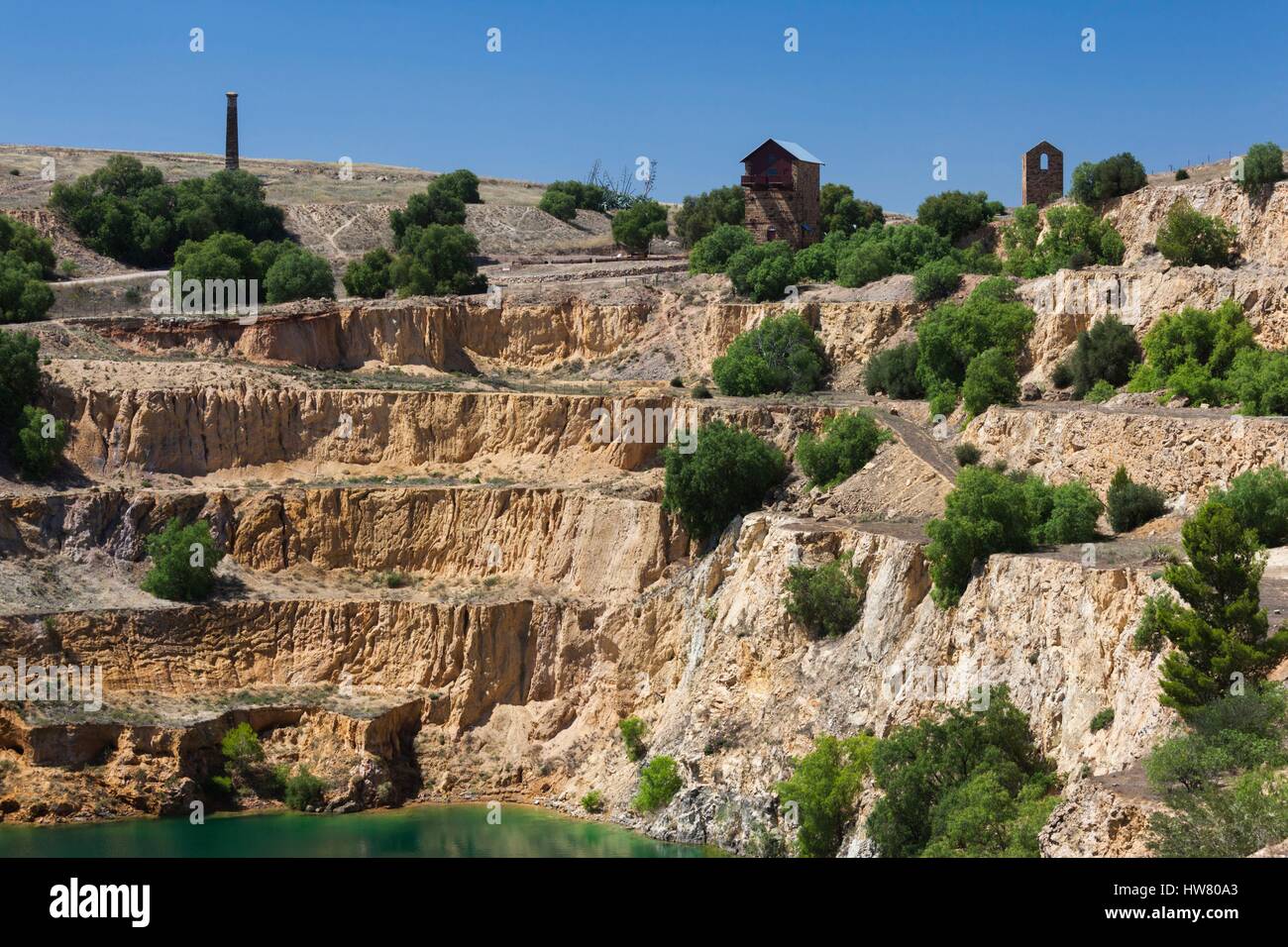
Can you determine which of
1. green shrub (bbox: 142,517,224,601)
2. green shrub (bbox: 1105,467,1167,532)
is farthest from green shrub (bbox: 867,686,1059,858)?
green shrub (bbox: 142,517,224,601)

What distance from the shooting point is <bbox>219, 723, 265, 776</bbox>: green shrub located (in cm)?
4928

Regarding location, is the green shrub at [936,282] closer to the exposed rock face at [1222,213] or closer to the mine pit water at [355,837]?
the exposed rock face at [1222,213]

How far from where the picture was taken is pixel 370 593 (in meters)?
54.5

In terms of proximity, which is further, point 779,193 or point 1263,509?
point 779,193

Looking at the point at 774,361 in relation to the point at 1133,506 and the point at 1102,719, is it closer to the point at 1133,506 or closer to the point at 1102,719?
the point at 1133,506

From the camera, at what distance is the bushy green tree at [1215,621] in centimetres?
3153

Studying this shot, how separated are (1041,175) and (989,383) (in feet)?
60.4

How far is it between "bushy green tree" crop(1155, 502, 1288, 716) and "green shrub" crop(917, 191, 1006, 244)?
39.8 metres

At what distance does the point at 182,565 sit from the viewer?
5297 cm

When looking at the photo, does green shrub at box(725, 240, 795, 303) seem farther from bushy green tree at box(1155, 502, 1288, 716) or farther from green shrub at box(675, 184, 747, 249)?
bushy green tree at box(1155, 502, 1288, 716)

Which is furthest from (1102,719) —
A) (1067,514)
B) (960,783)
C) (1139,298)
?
(1139,298)

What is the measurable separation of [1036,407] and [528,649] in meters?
14.9

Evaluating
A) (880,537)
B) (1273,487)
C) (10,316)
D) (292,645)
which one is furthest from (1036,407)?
(10,316)
